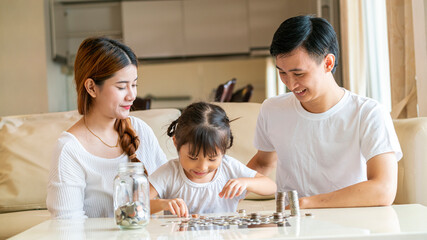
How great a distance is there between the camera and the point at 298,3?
241 inches

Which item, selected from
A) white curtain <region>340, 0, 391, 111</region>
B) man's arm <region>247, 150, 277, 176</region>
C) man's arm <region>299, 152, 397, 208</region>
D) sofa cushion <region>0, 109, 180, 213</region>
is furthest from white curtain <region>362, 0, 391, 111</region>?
man's arm <region>299, 152, 397, 208</region>

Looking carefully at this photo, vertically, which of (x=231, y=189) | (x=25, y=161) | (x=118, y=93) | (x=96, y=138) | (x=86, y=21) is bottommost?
(x=25, y=161)

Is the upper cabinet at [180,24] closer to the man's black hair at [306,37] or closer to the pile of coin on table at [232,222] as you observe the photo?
the man's black hair at [306,37]

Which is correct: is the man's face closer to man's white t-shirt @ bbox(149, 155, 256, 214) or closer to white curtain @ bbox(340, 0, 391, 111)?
man's white t-shirt @ bbox(149, 155, 256, 214)

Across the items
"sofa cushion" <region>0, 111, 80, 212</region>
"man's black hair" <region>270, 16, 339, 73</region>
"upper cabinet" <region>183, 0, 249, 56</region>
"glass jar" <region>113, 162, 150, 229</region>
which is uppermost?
"upper cabinet" <region>183, 0, 249, 56</region>

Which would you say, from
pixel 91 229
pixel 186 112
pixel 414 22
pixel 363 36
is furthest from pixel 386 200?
pixel 363 36

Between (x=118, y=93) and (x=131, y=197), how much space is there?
52cm

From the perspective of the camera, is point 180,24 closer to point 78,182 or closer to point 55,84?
point 55,84

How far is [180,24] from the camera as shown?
6.28 metres

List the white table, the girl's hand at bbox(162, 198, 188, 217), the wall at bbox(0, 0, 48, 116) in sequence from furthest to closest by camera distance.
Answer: the wall at bbox(0, 0, 48, 116) < the girl's hand at bbox(162, 198, 188, 217) < the white table

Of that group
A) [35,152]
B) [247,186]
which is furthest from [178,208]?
[35,152]

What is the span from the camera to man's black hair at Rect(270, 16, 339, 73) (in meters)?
1.75

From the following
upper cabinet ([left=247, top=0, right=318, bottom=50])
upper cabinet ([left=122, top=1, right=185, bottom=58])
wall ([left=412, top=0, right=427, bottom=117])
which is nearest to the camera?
wall ([left=412, top=0, right=427, bottom=117])

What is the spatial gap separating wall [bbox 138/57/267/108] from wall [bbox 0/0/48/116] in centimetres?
114
